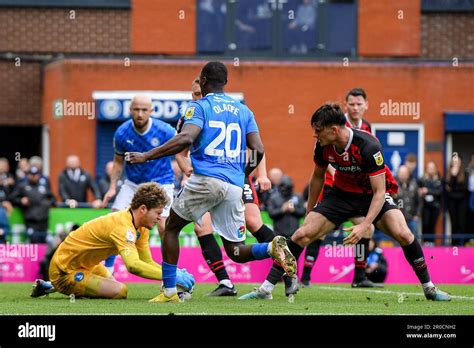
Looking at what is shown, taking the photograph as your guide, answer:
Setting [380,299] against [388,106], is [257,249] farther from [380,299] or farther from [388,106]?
[388,106]

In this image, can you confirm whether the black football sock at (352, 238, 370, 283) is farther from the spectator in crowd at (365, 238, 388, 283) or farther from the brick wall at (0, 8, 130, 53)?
the brick wall at (0, 8, 130, 53)

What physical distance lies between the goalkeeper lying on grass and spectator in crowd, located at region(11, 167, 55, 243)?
29.2ft

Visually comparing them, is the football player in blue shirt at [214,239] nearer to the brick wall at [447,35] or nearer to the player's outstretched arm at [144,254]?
the player's outstretched arm at [144,254]

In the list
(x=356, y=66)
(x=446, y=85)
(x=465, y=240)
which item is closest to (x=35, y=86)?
(x=356, y=66)

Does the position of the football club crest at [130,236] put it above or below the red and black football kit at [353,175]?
below

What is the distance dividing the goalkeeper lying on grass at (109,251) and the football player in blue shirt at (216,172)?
0.29m

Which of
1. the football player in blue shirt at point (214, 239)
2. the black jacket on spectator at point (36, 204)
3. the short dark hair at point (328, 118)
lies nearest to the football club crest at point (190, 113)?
the short dark hair at point (328, 118)

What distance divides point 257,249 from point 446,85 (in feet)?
55.4

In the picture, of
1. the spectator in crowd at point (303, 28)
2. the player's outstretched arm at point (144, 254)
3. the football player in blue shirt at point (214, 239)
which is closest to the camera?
the player's outstretched arm at point (144, 254)

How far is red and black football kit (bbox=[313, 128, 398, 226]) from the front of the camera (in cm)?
1199

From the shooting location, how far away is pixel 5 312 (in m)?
10.8

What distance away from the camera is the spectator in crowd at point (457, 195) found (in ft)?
81.4

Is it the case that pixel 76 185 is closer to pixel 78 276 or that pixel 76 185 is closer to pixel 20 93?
pixel 20 93

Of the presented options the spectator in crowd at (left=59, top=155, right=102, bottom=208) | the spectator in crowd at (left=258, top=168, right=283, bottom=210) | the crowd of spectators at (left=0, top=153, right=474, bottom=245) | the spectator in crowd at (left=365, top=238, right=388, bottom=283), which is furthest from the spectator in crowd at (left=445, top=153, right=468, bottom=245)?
the spectator in crowd at (left=59, top=155, right=102, bottom=208)
